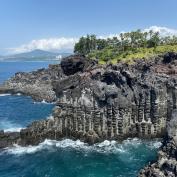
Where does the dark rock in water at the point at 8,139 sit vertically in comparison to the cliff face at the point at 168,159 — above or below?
below

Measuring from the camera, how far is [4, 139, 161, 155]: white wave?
3039 inches

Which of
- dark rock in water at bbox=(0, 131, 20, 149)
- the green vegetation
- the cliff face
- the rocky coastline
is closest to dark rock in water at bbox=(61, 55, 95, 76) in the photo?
the green vegetation

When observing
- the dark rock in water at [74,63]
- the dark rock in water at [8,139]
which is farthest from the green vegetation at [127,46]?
the dark rock in water at [8,139]

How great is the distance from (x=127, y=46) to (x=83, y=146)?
3102 inches

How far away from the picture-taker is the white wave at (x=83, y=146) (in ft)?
253

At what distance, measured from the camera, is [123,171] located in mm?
66812

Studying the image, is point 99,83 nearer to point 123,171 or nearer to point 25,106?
point 123,171

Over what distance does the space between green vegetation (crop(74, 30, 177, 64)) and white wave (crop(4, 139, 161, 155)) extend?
34.9 meters

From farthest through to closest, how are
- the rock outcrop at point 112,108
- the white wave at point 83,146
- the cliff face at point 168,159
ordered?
the rock outcrop at point 112,108
the white wave at point 83,146
the cliff face at point 168,159

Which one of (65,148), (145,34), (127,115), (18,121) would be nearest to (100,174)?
(65,148)

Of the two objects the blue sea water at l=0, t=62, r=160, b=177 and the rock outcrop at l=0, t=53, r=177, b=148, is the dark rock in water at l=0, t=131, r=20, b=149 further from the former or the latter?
the blue sea water at l=0, t=62, r=160, b=177

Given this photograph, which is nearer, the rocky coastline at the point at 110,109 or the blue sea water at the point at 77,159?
the blue sea water at the point at 77,159

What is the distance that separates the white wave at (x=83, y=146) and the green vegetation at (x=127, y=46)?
1373 inches

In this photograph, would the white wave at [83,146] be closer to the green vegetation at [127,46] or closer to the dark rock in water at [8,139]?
the dark rock in water at [8,139]
